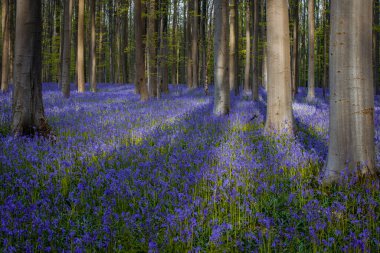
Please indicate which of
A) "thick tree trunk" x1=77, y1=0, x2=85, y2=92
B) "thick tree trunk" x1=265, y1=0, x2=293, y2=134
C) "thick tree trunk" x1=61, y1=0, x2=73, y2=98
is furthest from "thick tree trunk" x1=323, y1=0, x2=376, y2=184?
"thick tree trunk" x1=77, y1=0, x2=85, y2=92

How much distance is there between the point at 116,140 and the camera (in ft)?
23.2

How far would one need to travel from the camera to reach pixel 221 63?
35.7ft

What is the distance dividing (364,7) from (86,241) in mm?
4208

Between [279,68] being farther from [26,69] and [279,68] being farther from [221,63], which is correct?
[26,69]

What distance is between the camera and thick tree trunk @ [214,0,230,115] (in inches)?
422

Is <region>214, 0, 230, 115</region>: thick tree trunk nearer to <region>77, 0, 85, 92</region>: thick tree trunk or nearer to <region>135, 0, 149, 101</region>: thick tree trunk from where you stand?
Answer: <region>135, 0, 149, 101</region>: thick tree trunk

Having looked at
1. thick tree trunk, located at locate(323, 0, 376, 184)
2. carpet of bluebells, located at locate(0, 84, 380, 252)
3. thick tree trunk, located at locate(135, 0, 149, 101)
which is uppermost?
thick tree trunk, located at locate(135, 0, 149, 101)

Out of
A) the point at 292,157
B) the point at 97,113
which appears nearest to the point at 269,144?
the point at 292,157

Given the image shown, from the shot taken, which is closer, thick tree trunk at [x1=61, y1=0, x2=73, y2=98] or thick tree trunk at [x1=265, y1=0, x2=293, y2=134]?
thick tree trunk at [x1=265, y1=0, x2=293, y2=134]

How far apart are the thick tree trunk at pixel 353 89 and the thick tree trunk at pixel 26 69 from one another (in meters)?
5.84

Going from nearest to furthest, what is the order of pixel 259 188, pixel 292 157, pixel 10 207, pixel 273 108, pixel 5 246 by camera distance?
pixel 5 246 < pixel 10 207 < pixel 259 188 < pixel 292 157 < pixel 273 108

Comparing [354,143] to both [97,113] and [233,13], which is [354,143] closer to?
[97,113]

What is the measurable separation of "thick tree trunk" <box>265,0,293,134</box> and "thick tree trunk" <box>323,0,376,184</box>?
3.14m

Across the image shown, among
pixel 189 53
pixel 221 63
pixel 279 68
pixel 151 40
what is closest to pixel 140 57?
pixel 151 40
